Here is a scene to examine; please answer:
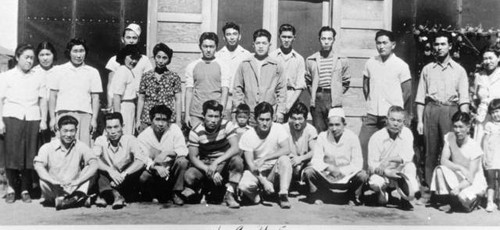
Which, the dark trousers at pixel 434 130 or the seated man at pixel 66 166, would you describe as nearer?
the seated man at pixel 66 166

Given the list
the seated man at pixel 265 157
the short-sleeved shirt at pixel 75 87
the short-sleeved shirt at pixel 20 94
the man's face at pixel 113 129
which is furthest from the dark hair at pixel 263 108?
the short-sleeved shirt at pixel 20 94

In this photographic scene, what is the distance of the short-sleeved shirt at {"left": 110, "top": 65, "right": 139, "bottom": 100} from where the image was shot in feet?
16.8

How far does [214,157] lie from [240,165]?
0.27 metres

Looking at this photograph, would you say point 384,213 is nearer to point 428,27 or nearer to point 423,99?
point 423,99

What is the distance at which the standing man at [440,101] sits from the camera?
5.02m

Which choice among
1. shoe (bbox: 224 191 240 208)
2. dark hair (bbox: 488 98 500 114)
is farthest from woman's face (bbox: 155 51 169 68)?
dark hair (bbox: 488 98 500 114)

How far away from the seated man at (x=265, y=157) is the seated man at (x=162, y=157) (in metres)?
0.51

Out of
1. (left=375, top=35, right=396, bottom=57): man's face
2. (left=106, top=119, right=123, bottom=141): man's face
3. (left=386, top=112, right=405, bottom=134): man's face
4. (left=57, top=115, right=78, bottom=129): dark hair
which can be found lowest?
(left=106, top=119, right=123, bottom=141): man's face

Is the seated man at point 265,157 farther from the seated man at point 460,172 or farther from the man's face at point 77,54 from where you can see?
the man's face at point 77,54

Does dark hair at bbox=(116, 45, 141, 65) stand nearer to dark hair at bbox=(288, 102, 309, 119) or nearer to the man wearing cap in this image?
the man wearing cap

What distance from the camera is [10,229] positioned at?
4082mm

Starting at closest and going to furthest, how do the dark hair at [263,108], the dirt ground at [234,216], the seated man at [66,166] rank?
the dirt ground at [234,216] < the seated man at [66,166] < the dark hair at [263,108]

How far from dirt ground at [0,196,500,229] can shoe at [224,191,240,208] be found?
0.16 feet

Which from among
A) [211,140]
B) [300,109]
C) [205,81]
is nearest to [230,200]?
[211,140]
